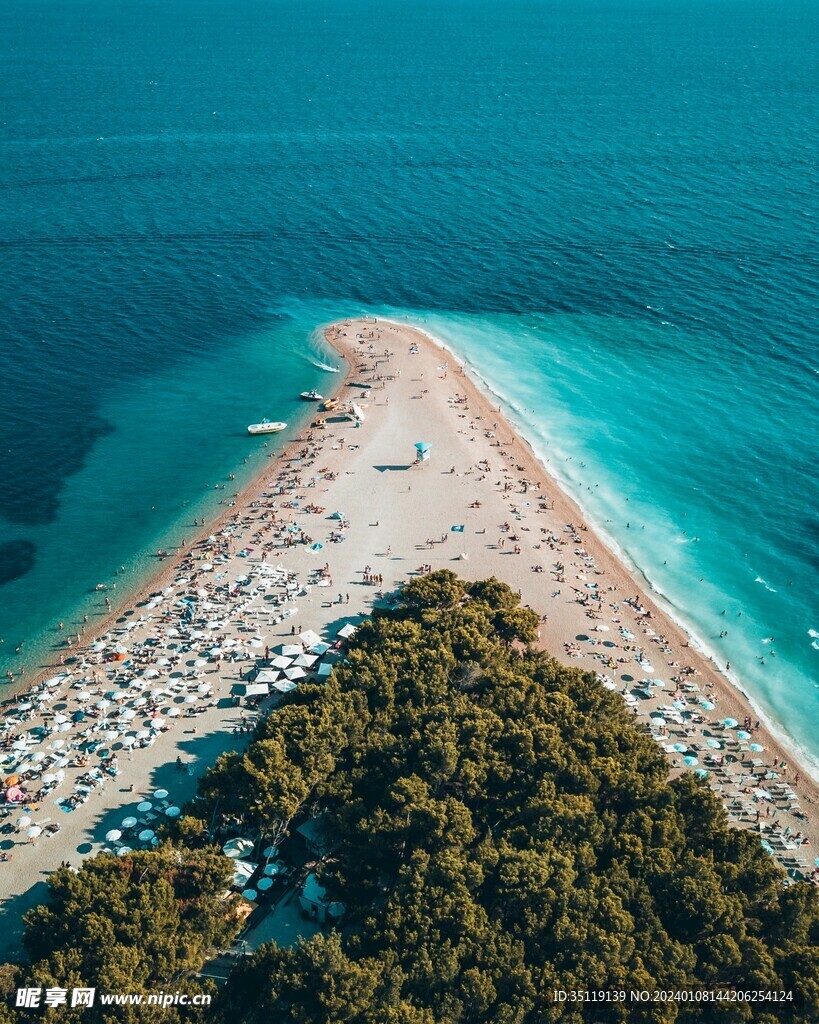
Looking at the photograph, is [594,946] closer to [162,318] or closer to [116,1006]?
[116,1006]

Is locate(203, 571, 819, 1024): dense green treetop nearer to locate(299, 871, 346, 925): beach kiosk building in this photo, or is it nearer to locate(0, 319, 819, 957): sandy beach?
locate(299, 871, 346, 925): beach kiosk building

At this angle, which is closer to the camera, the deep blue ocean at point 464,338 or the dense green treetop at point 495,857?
the dense green treetop at point 495,857

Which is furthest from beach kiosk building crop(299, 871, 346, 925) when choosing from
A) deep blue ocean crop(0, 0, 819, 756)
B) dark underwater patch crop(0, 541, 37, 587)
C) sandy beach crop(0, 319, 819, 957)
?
dark underwater patch crop(0, 541, 37, 587)

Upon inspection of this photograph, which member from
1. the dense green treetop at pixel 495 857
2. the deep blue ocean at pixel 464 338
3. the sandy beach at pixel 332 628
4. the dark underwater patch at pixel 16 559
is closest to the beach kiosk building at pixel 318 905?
the dense green treetop at pixel 495 857

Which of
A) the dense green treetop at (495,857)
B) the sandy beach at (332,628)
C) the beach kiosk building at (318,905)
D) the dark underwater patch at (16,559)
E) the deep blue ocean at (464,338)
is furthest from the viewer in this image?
the deep blue ocean at (464,338)

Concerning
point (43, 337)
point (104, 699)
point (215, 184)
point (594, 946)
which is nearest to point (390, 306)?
point (43, 337)

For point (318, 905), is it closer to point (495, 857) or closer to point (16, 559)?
point (495, 857)

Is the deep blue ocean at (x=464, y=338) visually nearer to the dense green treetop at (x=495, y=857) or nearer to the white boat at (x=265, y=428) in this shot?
the white boat at (x=265, y=428)
